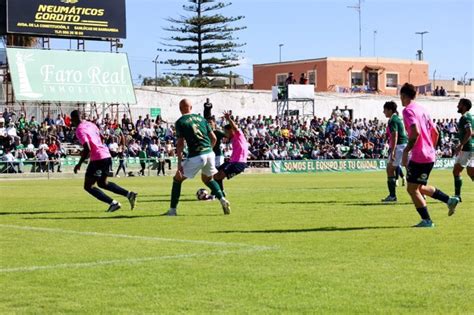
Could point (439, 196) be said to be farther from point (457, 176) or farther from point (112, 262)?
point (112, 262)

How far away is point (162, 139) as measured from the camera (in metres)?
50.0

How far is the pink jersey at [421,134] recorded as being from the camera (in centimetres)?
1291

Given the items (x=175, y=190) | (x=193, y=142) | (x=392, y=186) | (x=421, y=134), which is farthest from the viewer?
(x=392, y=186)

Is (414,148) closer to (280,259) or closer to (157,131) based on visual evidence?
(280,259)

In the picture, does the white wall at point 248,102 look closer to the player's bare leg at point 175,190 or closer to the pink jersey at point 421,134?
the player's bare leg at point 175,190

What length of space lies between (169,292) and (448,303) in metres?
2.36

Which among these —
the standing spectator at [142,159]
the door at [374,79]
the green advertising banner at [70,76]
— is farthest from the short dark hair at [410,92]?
the door at [374,79]

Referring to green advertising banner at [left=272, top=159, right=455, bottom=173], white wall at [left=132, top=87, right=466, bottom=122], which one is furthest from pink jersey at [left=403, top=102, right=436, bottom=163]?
white wall at [left=132, top=87, right=466, bottom=122]

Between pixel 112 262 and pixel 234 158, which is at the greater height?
pixel 234 158

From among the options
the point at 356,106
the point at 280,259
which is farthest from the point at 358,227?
the point at 356,106

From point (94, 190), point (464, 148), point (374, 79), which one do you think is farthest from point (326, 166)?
point (374, 79)

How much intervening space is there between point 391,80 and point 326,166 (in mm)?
43777

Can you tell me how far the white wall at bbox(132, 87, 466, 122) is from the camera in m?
61.5

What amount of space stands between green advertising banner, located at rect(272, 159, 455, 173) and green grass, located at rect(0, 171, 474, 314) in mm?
33518
